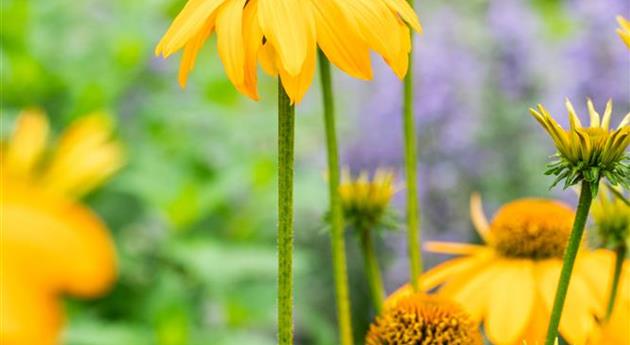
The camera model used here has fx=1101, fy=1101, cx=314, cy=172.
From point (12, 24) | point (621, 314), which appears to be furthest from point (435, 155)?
point (621, 314)

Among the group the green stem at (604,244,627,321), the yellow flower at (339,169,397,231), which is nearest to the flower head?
the green stem at (604,244,627,321)

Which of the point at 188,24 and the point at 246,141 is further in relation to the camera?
the point at 246,141

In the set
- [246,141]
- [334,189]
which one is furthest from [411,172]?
[246,141]

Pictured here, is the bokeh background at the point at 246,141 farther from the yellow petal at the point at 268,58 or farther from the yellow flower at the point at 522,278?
the yellow petal at the point at 268,58

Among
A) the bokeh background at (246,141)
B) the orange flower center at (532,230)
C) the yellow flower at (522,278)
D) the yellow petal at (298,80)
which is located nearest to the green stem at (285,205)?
the yellow petal at (298,80)

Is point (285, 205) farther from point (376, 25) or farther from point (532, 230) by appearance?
point (532, 230)
